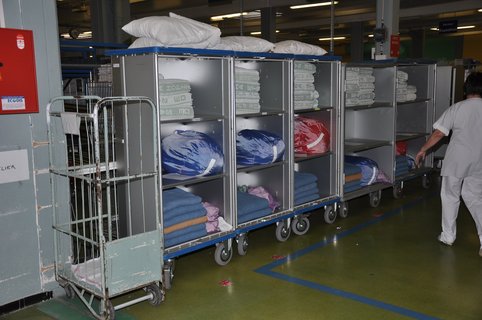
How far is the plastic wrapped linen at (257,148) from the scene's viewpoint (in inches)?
186

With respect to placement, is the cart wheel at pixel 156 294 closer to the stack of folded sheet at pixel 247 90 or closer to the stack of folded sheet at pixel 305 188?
the stack of folded sheet at pixel 247 90

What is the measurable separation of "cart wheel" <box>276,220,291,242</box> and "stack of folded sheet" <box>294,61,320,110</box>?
119 centimetres

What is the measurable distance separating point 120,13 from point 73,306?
6901mm

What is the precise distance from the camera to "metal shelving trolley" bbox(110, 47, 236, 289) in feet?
12.7

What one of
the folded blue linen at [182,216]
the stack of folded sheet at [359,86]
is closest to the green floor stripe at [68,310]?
the folded blue linen at [182,216]

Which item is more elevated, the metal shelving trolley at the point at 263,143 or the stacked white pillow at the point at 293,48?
the stacked white pillow at the point at 293,48

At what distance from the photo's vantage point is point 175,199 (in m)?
4.07

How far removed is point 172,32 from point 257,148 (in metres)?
1.43

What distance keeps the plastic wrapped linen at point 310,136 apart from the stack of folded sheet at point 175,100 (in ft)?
5.32

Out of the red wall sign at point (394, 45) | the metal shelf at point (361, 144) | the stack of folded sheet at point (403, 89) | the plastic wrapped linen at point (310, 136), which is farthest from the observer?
the red wall sign at point (394, 45)

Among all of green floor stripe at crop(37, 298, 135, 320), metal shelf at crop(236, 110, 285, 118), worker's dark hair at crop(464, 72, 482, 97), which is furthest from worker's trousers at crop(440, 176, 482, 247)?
green floor stripe at crop(37, 298, 135, 320)

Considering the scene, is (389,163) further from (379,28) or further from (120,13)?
(120,13)

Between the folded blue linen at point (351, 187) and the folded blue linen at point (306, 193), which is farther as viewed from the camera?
the folded blue linen at point (351, 187)

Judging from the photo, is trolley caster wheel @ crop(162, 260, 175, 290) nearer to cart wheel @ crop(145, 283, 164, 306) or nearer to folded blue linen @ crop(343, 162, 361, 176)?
cart wheel @ crop(145, 283, 164, 306)
